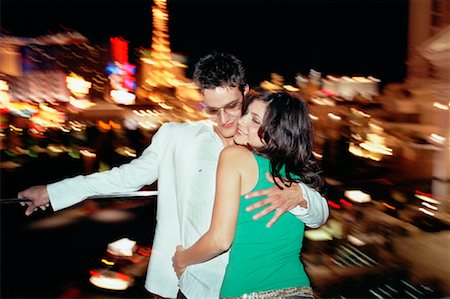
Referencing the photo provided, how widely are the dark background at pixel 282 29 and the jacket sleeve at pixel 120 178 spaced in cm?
3288

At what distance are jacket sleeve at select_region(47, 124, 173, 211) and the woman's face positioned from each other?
0.55 metres

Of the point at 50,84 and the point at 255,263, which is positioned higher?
the point at 255,263

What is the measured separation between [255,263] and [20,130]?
2389 inches

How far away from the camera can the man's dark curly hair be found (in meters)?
2.27

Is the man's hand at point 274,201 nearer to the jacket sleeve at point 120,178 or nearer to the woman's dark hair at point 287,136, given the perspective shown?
the woman's dark hair at point 287,136

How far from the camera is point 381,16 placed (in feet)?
151

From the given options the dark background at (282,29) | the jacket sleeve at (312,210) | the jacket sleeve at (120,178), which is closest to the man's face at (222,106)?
the jacket sleeve at (120,178)

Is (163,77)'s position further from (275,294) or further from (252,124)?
(275,294)

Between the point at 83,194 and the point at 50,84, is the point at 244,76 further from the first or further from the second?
the point at 50,84

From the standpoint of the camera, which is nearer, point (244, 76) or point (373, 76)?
point (244, 76)

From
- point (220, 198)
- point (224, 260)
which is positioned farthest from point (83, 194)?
point (220, 198)

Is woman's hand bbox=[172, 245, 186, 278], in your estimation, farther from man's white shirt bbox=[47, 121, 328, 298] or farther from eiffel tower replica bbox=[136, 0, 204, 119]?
eiffel tower replica bbox=[136, 0, 204, 119]

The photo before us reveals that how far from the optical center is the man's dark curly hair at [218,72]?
227 cm

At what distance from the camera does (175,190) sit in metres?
2.20
